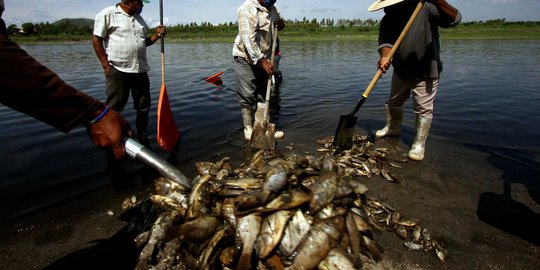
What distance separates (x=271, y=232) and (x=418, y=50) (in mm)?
3946

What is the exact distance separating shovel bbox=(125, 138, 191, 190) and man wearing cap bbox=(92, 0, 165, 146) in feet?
10.4

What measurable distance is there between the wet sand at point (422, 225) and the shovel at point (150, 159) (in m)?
0.98

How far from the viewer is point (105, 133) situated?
2.08 metres

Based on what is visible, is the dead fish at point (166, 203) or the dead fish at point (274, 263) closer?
the dead fish at point (274, 263)

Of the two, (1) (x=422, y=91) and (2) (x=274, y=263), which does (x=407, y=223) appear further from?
(1) (x=422, y=91)

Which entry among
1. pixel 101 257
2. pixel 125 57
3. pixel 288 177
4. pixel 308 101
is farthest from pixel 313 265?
pixel 308 101

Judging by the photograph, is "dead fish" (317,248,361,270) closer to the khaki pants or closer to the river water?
the river water

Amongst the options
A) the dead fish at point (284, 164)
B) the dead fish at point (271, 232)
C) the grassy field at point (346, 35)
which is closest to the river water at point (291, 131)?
the dead fish at point (284, 164)

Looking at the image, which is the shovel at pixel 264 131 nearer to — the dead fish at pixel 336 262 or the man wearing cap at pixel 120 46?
the man wearing cap at pixel 120 46

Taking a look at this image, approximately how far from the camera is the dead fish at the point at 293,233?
282cm

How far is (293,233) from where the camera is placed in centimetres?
288

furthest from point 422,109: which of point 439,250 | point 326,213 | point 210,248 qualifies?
point 210,248

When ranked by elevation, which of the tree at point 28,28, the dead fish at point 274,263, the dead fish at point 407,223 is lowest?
the dead fish at point 274,263

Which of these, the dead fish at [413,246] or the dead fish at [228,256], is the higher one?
the dead fish at [228,256]
